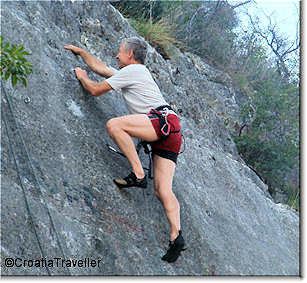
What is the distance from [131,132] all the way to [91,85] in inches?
27.0

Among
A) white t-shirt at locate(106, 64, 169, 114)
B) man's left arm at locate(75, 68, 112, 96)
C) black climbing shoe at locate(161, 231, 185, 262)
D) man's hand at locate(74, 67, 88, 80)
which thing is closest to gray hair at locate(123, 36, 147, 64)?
white t-shirt at locate(106, 64, 169, 114)

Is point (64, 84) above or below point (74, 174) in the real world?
above

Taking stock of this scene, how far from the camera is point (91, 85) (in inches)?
234

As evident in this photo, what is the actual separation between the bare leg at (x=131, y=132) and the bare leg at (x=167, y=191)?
226 millimetres

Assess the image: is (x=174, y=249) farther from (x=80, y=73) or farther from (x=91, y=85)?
(x=80, y=73)

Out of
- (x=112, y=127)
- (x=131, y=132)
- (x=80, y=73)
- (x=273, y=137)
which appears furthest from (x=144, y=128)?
(x=273, y=137)

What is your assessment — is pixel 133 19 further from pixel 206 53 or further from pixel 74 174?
pixel 74 174

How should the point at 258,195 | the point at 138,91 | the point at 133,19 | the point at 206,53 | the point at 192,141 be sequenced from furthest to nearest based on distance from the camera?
the point at 206,53
the point at 133,19
the point at 258,195
the point at 192,141
the point at 138,91

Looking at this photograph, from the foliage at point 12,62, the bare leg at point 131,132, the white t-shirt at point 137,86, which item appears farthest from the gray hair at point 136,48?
the foliage at point 12,62

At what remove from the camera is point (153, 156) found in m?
5.79

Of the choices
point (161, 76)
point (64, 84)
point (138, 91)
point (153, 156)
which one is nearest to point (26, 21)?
point (64, 84)

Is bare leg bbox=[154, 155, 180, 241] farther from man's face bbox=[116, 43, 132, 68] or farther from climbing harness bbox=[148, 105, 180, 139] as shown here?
man's face bbox=[116, 43, 132, 68]

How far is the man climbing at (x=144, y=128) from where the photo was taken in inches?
218

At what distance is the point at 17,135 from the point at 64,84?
2.77ft
